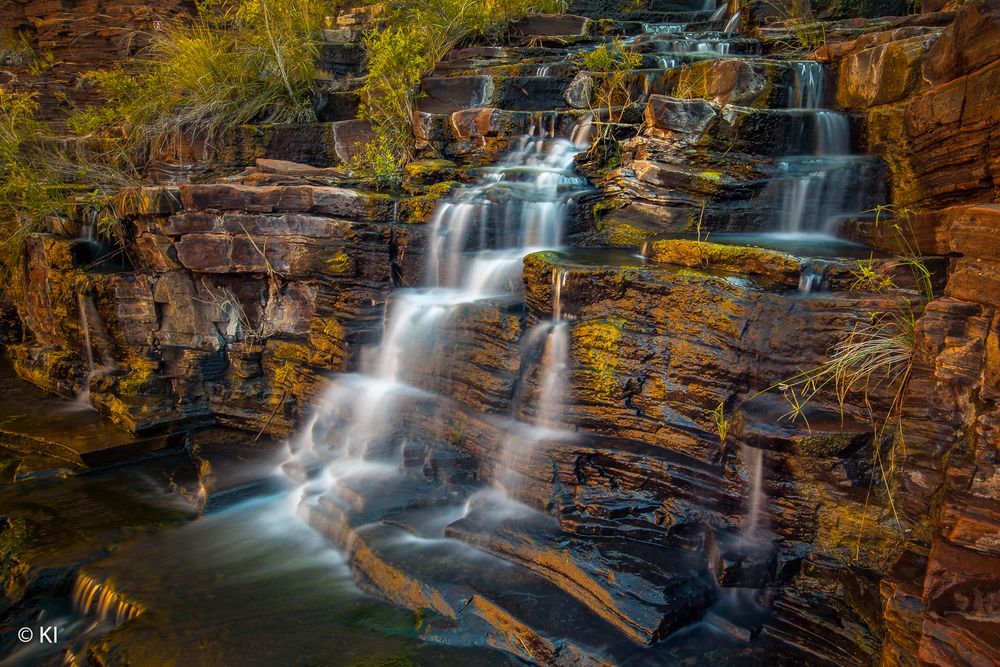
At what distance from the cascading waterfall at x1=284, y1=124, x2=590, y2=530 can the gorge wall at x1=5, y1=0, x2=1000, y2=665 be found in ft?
0.61

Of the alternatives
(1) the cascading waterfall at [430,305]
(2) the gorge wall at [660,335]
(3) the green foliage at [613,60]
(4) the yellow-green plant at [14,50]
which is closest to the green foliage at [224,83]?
(2) the gorge wall at [660,335]

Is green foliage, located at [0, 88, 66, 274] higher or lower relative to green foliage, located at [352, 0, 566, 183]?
lower

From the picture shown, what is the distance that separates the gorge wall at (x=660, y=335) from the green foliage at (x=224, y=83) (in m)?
1.63

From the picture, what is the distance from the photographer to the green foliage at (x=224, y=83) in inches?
372

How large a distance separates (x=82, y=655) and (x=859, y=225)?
21.2ft

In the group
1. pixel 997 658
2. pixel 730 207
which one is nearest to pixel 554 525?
pixel 997 658

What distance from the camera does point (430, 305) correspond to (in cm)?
603

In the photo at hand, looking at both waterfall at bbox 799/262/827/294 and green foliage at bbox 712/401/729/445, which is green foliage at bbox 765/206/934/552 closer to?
waterfall at bbox 799/262/827/294

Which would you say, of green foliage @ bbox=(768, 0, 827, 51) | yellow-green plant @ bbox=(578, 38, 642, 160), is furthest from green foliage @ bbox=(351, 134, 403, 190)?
green foliage @ bbox=(768, 0, 827, 51)

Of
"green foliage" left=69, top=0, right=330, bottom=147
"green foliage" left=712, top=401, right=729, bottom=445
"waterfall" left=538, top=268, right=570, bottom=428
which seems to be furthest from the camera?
"green foliage" left=69, top=0, right=330, bottom=147

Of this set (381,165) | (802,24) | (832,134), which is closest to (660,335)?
(832,134)

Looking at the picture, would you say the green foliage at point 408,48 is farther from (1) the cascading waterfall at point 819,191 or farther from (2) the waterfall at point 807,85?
(2) the waterfall at point 807,85

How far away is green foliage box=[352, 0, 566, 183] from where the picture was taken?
8438 mm

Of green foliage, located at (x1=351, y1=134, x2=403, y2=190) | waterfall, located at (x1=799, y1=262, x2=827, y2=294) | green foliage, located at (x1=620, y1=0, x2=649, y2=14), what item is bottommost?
waterfall, located at (x1=799, y1=262, x2=827, y2=294)
